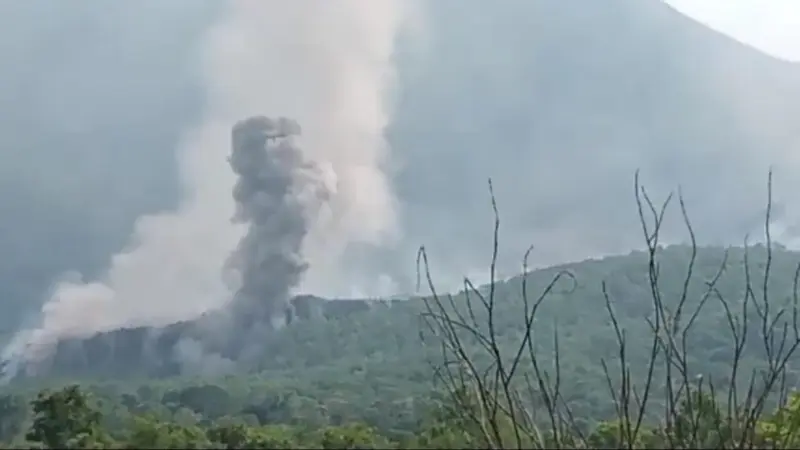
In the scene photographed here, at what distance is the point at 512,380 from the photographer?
1.73 m

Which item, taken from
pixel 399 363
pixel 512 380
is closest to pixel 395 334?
pixel 399 363

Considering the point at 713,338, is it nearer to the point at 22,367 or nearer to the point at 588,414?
the point at 588,414

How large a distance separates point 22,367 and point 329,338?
2201 centimetres

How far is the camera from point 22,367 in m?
72.0

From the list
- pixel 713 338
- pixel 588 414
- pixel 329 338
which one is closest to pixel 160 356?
pixel 329 338

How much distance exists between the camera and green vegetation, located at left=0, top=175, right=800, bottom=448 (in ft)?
5.37

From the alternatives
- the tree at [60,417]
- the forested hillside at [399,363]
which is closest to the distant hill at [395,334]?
the forested hillside at [399,363]

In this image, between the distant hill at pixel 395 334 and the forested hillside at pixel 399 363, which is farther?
the distant hill at pixel 395 334

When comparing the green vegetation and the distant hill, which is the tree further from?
the distant hill

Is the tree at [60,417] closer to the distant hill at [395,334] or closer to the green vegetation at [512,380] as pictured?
the green vegetation at [512,380]

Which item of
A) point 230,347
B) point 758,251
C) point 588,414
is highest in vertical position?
point 758,251

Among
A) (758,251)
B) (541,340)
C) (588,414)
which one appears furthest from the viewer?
(758,251)

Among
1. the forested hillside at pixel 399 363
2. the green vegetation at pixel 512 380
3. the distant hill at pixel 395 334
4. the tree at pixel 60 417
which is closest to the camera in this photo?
the green vegetation at pixel 512 380

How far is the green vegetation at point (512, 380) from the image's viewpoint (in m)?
1.64
